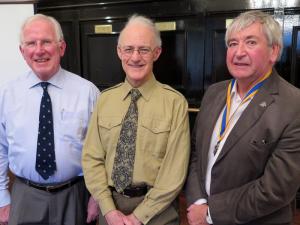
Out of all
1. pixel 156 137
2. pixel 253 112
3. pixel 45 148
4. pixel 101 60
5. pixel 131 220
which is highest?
pixel 101 60

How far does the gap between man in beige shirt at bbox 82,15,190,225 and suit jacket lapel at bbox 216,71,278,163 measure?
25 centimetres

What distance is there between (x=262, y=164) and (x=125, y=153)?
638 mm

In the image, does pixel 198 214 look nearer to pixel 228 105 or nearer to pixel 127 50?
pixel 228 105

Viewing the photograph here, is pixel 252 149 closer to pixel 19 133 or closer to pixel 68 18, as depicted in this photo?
pixel 19 133

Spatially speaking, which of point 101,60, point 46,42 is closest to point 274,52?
point 46,42

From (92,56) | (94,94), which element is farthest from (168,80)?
(94,94)

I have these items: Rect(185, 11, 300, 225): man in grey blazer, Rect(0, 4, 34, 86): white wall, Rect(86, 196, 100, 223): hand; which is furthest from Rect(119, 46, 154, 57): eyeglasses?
Rect(0, 4, 34, 86): white wall

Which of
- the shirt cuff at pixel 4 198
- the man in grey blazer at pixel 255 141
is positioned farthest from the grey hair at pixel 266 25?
the shirt cuff at pixel 4 198

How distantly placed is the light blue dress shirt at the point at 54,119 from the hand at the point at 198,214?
0.69 metres

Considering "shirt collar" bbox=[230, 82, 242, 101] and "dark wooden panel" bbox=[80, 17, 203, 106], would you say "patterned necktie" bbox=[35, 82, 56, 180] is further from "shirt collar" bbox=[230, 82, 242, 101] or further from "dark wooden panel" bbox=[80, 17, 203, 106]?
"dark wooden panel" bbox=[80, 17, 203, 106]

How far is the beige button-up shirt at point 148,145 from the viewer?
147 cm

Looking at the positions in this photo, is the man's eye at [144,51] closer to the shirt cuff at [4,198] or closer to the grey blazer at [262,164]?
the grey blazer at [262,164]

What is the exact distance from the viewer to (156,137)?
149 cm

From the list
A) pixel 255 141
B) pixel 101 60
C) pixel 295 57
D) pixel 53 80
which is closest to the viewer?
pixel 255 141
